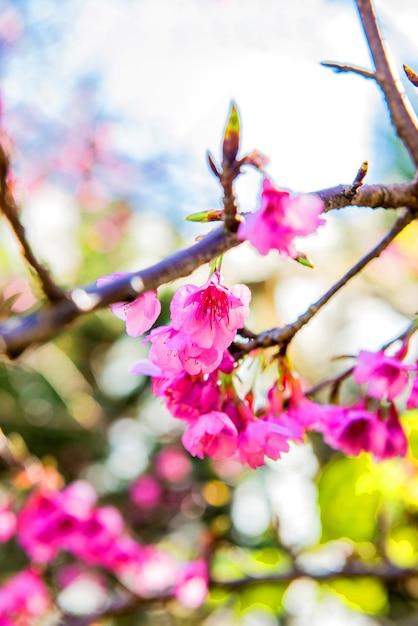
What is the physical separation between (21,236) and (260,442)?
1.11 feet

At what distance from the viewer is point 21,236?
19.1 inches

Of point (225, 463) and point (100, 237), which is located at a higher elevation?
point (100, 237)

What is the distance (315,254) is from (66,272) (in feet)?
4.69

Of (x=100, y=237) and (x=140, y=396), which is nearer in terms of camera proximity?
(x=140, y=396)

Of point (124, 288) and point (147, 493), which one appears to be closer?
point (124, 288)

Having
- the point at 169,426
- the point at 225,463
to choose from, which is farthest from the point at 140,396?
the point at 225,463

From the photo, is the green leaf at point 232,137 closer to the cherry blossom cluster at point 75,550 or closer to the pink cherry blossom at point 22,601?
Result: the cherry blossom cluster at point 75,550

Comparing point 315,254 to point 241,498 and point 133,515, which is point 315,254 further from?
point 133,515

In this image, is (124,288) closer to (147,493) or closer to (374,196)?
(374,196)

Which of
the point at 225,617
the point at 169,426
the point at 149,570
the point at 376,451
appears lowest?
the point at 225,617

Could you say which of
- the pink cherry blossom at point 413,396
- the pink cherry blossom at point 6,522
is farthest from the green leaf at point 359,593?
the pink cherry blossom at point 6,522

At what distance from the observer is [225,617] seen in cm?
299

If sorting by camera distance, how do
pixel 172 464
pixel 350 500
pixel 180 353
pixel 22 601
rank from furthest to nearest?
pixel 172 464 → pixel 22 601 → pixel 350 500 → pixel 180 353

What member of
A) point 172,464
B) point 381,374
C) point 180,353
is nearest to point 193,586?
point 381,374
